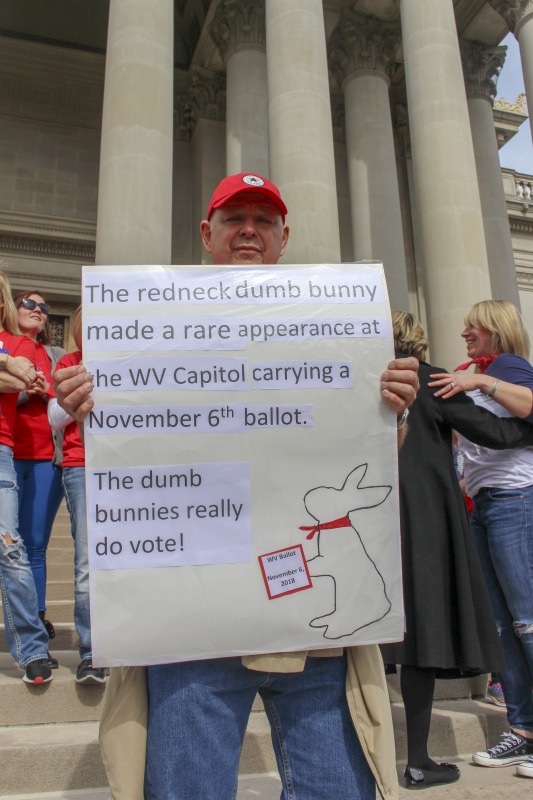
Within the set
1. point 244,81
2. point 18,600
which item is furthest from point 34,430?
point 244,81

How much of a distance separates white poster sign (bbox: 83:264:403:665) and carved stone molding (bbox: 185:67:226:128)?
635 inches

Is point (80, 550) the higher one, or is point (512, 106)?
point (512, 106)

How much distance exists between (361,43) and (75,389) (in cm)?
1668

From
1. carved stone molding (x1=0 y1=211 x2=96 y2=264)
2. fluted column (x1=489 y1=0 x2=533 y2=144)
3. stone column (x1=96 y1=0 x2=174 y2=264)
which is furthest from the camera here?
carved stone molding (x1=0 y1=211 x2=96 y2=264)

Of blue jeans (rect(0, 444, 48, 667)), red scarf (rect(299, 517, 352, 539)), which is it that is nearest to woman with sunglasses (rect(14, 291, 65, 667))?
blue jeans (rect(0, 444, 48, 667))

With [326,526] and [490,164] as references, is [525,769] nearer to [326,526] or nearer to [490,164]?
[326,526]

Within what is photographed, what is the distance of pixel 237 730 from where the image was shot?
174 cm

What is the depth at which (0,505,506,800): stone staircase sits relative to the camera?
10.3ft

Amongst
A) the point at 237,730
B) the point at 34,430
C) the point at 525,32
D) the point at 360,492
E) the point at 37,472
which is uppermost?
the point at 525,32

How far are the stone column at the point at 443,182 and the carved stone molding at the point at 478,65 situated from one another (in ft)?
17.3

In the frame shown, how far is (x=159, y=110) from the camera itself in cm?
1012

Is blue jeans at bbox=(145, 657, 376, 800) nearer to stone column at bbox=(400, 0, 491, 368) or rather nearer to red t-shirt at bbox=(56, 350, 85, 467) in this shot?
red t-shirt at bbox=(56, 350, 85, 467)

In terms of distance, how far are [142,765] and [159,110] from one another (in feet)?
32.5

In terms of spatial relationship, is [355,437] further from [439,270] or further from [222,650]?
[439,270]
